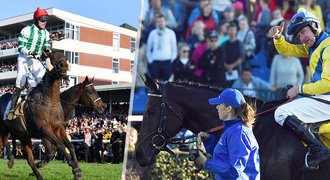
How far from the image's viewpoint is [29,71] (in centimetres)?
791

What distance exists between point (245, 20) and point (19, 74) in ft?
13.1

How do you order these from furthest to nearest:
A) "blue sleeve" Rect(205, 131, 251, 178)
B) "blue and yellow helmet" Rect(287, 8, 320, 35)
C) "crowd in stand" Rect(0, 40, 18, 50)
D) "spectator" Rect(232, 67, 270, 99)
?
"crowd in stand" Rect(0, 40, 18, 50), "spectator" Rect(232, 67, 270, 99), "blue and yellow helmet" Rect(287, 8, 320, 35), "blue sleeve" Rect(205, 131, 251, 178)

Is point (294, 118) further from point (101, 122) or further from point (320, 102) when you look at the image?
point (101, 122)

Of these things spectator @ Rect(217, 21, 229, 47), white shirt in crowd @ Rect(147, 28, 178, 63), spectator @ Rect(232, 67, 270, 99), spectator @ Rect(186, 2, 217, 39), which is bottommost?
spectator @ Rect(232, 67, 270, 99)

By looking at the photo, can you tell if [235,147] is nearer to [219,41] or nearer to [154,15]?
[154,15]

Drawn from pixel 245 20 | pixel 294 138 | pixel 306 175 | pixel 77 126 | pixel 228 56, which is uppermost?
pixel 245 20

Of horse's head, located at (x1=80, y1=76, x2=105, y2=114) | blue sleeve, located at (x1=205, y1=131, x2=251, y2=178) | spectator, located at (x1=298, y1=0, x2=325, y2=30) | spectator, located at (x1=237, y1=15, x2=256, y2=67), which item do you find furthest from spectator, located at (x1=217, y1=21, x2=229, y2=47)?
blue sleeve, located at (x1=205, y1=131, x2=251, y2=178)

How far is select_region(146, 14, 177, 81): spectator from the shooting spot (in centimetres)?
698

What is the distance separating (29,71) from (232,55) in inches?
138

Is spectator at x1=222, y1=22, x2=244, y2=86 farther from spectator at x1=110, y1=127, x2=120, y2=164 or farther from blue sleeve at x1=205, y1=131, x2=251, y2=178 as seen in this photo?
spectator at x1=110, y1=127, x2=120, y2=164

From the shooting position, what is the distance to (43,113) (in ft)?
24.2

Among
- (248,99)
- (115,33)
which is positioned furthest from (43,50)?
(115,33)

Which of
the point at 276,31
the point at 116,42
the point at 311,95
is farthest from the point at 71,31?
the point at 311,95

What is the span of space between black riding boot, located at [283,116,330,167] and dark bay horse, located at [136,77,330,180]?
16 cm
